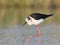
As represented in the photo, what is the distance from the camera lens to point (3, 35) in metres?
6.80

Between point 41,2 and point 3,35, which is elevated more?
point 3,35

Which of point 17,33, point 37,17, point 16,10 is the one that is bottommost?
point 16,10

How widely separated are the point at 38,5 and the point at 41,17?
22.6 ft

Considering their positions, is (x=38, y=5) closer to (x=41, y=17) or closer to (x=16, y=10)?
(x=16, y=10)

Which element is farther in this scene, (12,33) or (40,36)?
(12,33)

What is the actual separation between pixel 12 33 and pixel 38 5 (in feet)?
21.0

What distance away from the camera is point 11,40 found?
6293 mm

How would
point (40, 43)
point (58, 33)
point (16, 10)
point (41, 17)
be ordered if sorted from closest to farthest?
point (40, 43) < point (41, 17) < point (58, 33) < point (16, 10)

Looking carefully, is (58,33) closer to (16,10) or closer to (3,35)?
(3,35)

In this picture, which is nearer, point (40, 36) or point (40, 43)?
point (40, 43)

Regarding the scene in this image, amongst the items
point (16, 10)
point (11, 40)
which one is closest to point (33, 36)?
point (11, 40)

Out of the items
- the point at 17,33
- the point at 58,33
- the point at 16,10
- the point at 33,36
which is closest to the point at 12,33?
the point at 17,33

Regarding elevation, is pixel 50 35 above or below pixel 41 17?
below

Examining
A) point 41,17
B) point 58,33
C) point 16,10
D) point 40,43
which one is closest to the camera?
point 40,43
